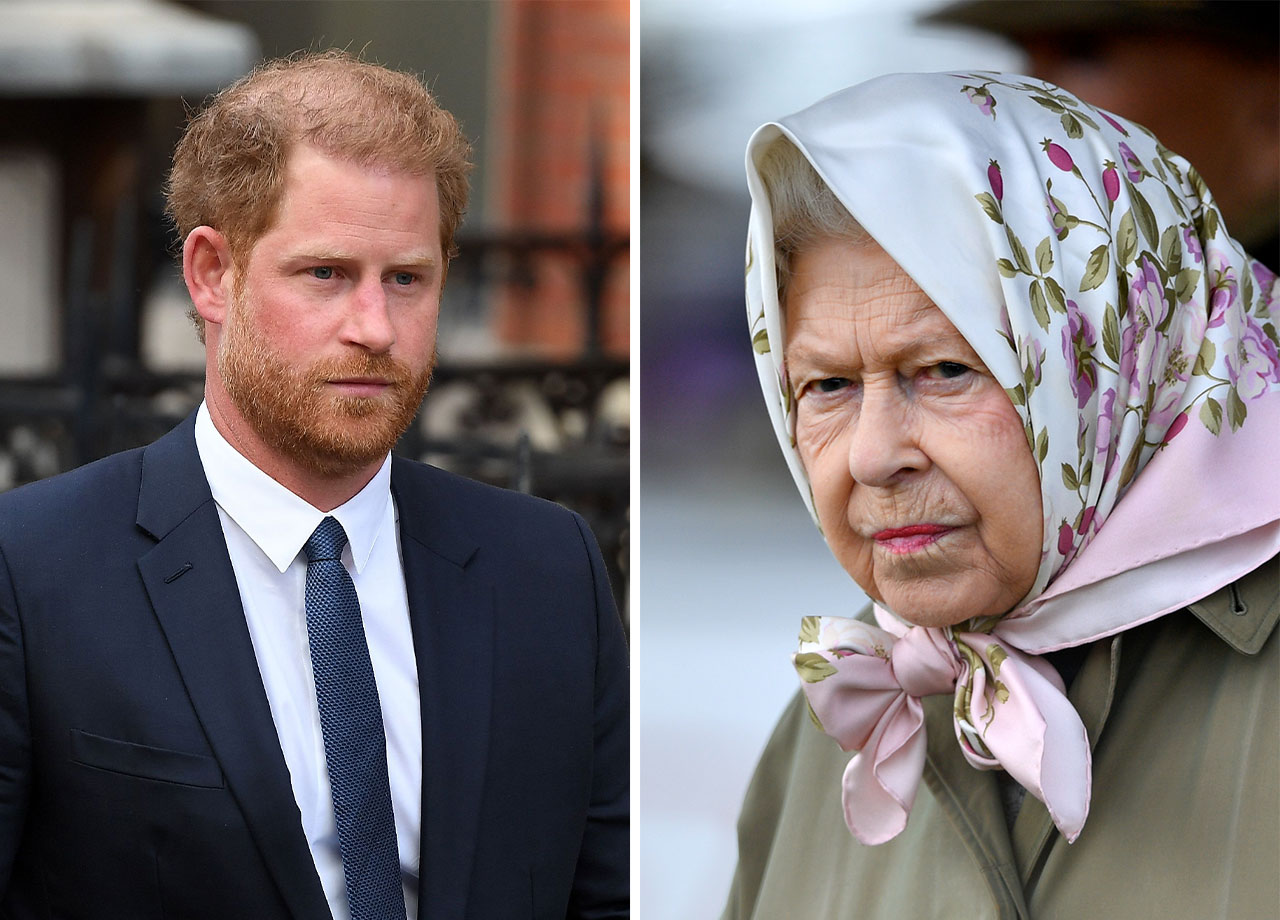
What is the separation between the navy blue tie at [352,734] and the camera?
5.15 ft

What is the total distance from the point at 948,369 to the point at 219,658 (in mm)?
948

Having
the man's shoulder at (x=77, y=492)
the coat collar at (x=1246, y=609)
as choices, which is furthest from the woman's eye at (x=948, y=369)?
the man's shoulder at (x=77, y=492)

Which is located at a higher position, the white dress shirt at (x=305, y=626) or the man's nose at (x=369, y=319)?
the man's nose at (x=369, y=319)

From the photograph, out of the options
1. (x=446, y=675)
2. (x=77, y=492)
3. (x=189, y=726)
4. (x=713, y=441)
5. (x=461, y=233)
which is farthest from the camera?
(x=713, y=441)

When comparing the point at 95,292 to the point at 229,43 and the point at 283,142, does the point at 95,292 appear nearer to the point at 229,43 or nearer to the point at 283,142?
the point at 229,43

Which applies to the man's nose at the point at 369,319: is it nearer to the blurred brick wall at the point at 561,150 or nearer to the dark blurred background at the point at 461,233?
the dark blurred background at the point at 461,233

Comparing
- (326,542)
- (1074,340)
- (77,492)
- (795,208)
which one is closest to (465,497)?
(326,542)

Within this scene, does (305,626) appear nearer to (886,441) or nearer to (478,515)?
(478,515)

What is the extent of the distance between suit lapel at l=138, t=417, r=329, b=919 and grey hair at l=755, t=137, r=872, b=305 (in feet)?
2.63

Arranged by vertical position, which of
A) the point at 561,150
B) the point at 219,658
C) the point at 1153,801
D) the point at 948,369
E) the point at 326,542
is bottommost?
the point at 1153,801

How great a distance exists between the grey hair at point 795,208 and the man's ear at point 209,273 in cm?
70

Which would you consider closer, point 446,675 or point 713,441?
point 446,675

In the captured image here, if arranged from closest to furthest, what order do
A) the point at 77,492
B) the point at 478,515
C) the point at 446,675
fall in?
1. the point at 77,492
2. the point at 446,675
3. the point at 478,515

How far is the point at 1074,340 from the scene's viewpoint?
1.51 meters
